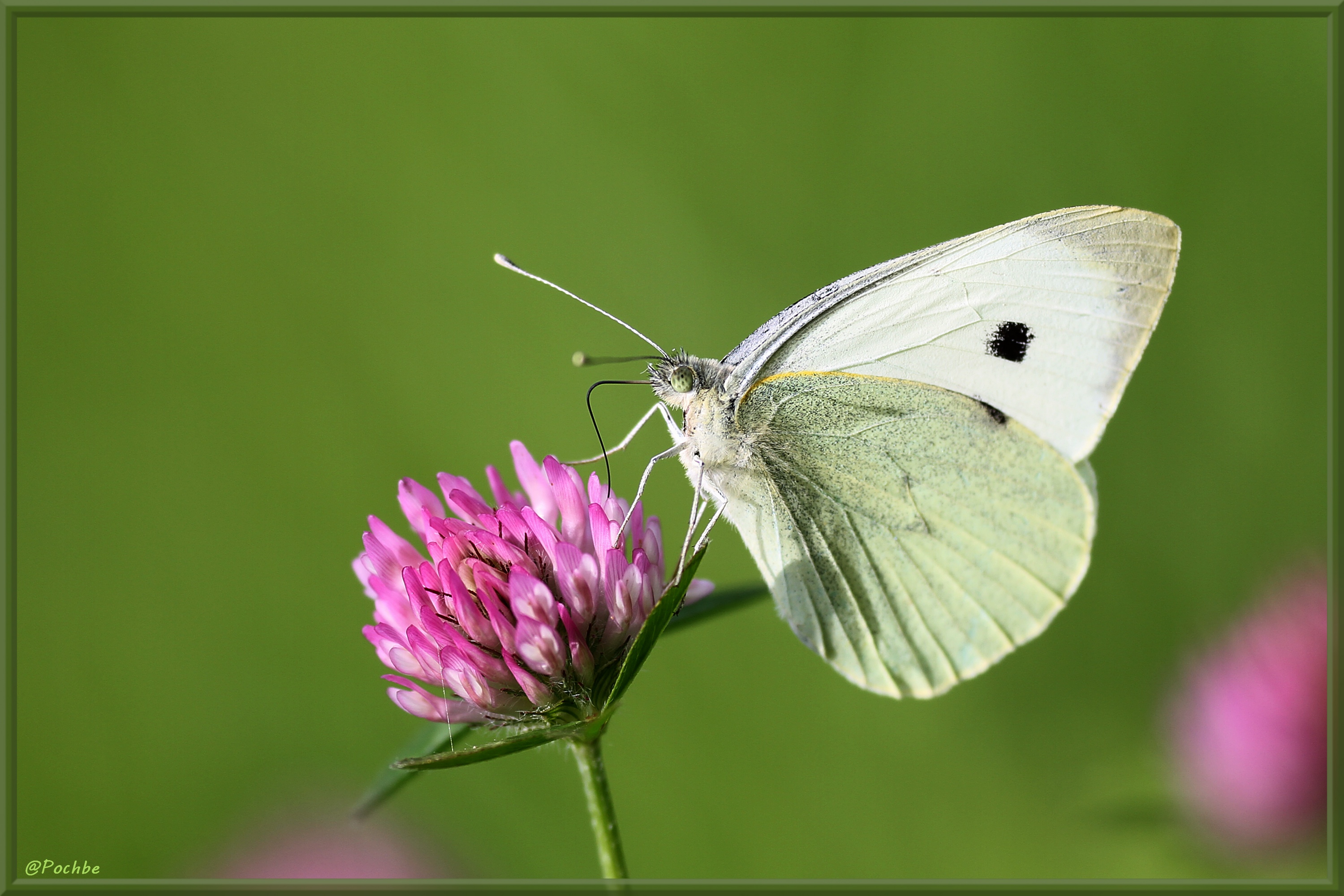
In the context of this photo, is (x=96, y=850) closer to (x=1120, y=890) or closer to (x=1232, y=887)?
(x=1120, y=890)

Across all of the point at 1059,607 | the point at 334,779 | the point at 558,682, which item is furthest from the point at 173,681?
the point at 1059,607

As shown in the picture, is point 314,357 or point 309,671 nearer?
point 309,671

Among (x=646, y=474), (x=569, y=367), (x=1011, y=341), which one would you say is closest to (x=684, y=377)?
(x=646, y=474)

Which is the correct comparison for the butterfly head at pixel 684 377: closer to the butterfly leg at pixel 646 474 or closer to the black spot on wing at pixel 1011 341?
the butterfly leg at pixel 646 474

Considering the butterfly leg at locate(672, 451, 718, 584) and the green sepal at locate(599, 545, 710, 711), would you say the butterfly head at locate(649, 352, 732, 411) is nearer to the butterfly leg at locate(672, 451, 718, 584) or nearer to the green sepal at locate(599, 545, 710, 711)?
the butterfly leg at locate(672, 451, 718, 584)

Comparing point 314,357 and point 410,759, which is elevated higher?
point 314,357

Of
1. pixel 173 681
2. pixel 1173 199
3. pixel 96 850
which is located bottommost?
pixel 96 850

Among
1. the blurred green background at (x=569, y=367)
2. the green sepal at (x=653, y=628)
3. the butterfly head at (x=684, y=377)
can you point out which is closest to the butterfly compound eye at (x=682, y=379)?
the butterfly head at (x=684, y=377)
